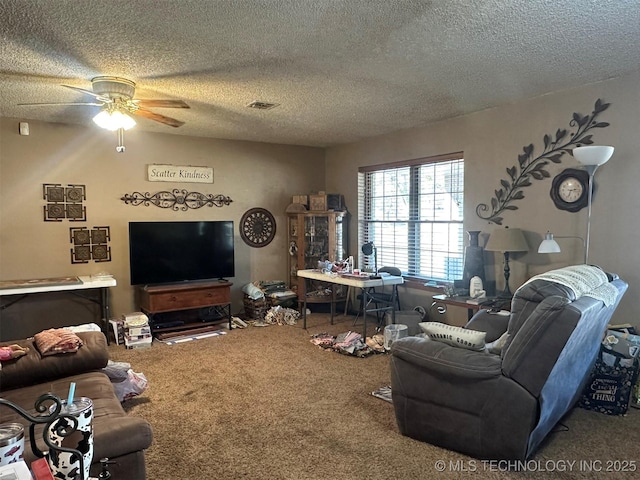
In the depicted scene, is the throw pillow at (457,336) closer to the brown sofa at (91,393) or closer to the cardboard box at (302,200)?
the brown sofa at (91,393)

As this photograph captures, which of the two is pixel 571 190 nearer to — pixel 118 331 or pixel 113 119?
pixel 113 119

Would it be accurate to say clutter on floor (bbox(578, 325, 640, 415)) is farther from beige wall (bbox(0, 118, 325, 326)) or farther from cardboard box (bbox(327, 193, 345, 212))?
beige wall (bbox(0, 118, 325, 326))

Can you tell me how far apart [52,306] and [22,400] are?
9.16ft

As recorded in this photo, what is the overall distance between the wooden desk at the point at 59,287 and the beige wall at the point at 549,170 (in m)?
3.42

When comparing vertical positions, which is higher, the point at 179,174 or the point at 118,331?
the point at 179,174

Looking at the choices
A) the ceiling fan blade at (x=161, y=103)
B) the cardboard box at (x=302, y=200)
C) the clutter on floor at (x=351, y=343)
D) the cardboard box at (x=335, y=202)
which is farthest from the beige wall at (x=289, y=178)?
the ceiling fan blade at (x=161, y=103)

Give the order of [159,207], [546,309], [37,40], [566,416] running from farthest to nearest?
[159,207] < [566,416] < [37,40] < [546,309]

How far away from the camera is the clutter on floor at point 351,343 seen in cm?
427

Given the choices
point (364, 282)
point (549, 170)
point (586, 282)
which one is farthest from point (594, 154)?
point (364, 282)

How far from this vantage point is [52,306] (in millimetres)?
4785

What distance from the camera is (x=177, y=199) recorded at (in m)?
5.53

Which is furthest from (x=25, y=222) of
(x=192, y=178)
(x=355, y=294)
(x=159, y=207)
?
(x=355, y=294)

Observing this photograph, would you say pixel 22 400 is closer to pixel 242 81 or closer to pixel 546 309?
pixel 242 81

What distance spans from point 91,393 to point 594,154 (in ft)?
12.0
